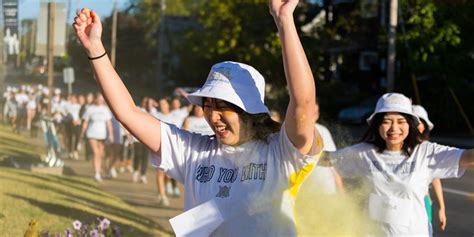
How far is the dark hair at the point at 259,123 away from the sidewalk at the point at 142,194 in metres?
4.93

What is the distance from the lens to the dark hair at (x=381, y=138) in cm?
443

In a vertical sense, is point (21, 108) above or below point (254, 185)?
below

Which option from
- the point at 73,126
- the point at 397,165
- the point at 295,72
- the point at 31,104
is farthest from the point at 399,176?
the point at 31,104

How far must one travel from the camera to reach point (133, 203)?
389 inches

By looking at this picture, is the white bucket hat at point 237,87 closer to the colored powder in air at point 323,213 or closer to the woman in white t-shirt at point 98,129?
the colored powder in air at point 323,213

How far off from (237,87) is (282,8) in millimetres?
340

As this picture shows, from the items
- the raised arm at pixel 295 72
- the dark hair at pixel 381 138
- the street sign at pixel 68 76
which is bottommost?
the street sign at pixel 68 76

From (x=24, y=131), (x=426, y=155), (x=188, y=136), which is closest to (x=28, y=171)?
(x=24, y=131)

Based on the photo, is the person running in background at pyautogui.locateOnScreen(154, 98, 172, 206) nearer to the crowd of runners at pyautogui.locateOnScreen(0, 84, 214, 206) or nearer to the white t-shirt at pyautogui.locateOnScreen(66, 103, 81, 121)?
the crowd of runners at pyautogui.locateOnScreen(0, 84, 214, 206)

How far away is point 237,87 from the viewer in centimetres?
264

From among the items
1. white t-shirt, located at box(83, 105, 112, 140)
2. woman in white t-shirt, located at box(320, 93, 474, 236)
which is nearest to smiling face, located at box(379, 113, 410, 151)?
woman in white t-shirt, located at box(320, 93, 474, 236)

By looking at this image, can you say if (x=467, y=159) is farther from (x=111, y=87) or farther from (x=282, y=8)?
(x=111, y=87)

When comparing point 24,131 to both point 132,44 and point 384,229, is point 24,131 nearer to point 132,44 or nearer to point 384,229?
point 384,229

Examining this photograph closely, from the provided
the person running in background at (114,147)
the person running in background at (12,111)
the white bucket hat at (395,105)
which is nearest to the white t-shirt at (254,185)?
the white bucket hat at (395,105)
